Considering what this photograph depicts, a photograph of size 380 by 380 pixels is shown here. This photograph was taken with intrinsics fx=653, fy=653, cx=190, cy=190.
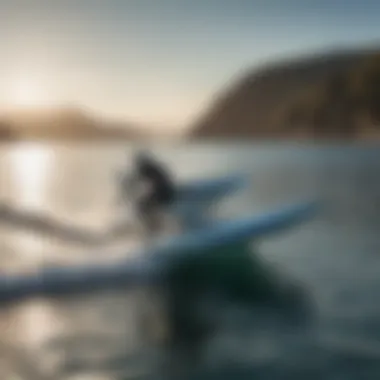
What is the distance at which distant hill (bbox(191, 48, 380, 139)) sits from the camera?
1016 mm

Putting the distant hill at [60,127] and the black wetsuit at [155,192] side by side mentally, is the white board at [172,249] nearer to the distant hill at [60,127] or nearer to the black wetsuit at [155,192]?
the black wetsuit at [155,192]

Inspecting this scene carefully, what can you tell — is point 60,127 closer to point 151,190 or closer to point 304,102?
point 151,190

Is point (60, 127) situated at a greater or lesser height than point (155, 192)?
greater

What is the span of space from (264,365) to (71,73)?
0.54 m

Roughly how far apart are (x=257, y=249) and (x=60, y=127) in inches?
14.2

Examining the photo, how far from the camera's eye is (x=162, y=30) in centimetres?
103

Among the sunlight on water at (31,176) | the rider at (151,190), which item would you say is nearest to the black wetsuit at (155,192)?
the rider at (151,190)

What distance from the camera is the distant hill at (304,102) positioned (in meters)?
1.02

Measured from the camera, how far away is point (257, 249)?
1.01 meters

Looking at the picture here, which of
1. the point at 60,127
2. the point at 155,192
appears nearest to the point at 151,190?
the point at 155,192

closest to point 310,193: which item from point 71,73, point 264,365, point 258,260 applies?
point 258,260

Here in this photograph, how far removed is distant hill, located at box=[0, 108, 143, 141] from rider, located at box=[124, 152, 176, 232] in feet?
0.15

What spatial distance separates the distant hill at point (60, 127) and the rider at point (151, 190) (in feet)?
0.15

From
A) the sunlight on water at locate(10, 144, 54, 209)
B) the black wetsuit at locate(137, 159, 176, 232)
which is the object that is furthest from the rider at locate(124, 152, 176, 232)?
the sunlight on water at locate(10, 144, 54, 209)
